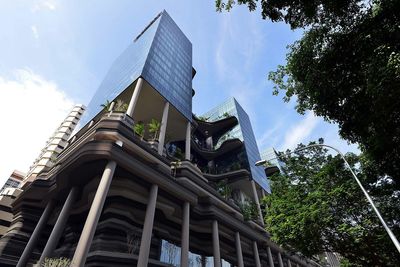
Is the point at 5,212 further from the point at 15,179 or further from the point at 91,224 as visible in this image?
the point at 15,179

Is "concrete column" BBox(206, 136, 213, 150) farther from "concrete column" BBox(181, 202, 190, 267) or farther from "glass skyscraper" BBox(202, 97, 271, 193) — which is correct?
"concrete column" BBox(181, 202, 190, 267)

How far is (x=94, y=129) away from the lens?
22.0m

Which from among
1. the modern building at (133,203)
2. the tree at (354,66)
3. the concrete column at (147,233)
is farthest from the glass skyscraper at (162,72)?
the tree at (354,66)

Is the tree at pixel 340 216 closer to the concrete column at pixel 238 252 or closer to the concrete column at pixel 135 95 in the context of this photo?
the concrete column at pixel 238 252

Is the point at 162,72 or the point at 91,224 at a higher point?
the point at 162,72

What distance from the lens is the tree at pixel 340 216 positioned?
14.1 meters

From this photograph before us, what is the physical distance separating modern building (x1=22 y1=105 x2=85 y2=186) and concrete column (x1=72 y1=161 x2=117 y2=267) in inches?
1867

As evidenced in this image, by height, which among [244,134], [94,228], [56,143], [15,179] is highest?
[56,143]

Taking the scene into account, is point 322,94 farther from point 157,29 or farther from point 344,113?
point 157,29

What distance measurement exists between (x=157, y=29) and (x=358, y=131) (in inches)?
1510

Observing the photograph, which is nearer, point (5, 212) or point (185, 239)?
point (185, 239)

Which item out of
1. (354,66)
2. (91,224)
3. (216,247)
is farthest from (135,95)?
(354,66)

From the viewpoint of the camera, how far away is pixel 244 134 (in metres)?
50.9

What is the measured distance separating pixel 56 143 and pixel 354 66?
74398mm
